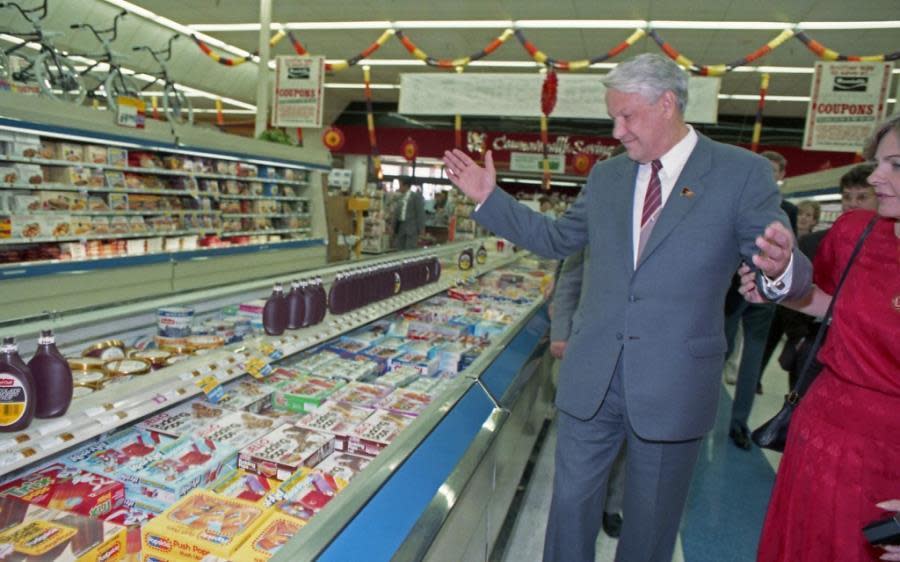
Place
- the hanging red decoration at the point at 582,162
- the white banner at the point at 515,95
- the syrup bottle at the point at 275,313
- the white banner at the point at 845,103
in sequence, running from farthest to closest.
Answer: the hanging red decoration at the point at 582,162
the white banner at the point at 515,95
the white banner at the point at 845,103
the syrup bottle at the point at 275,313

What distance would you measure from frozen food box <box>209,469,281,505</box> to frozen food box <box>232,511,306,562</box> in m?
0.11

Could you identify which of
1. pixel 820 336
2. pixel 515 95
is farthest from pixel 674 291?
pixel 515 95

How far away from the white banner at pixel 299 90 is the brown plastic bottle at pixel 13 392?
26.1ft

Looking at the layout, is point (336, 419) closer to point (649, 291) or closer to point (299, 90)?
point (649, 291)

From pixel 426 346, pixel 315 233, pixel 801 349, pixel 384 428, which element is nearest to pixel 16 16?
pixel 315 233

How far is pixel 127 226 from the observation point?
6566 millimetres

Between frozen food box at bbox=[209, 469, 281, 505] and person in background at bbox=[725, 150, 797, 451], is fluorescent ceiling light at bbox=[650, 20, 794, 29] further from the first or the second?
frozen food box at bbox=[209, 469, 281, 505]

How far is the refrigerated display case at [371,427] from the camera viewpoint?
1272 mm

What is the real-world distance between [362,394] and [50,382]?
111cm

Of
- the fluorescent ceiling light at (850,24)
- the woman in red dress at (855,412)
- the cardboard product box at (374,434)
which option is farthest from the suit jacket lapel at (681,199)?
the fluorescent ceiling light at (850,24)

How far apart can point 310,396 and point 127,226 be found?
18.2 feet

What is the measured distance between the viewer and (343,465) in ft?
5.79

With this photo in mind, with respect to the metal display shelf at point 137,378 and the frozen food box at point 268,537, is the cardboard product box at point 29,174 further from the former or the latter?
the frozen food box at point 268,537

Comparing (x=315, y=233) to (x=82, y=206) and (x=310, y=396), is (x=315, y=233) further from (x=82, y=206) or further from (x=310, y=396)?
(x=310, y=396)
